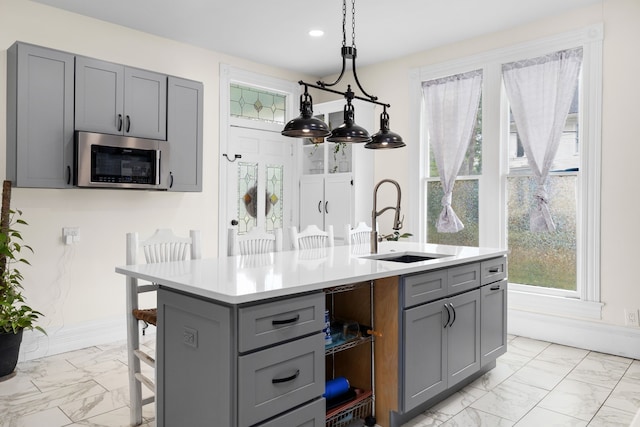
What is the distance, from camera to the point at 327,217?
533 centimetres

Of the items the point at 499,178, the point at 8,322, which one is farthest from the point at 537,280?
the point at 8,322

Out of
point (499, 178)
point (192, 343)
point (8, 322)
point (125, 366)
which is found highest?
point (499, 178)

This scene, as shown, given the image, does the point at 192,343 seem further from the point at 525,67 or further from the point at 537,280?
the point at 525,67

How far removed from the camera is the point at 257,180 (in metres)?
5.31

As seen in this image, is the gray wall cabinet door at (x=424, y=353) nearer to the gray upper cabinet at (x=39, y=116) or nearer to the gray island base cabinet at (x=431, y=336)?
the gray island base cabinet at (x=431, y=336)

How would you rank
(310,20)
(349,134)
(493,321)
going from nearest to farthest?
(349,134)
(493,321)
(310,20)

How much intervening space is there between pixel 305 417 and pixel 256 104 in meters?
4.10

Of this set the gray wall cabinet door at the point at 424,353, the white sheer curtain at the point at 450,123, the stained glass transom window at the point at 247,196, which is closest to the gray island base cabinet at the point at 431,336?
the gray wall cabinet door at the point at 424,353

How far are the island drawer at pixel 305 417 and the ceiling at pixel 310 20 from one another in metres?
3.07

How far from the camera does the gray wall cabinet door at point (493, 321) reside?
2.99 m

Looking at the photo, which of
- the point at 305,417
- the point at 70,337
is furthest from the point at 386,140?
the point at 70,337

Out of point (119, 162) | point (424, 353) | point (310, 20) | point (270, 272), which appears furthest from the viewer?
point (310, 20)

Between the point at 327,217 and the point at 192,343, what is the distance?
141 inches

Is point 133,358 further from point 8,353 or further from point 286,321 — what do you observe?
point 8,353
